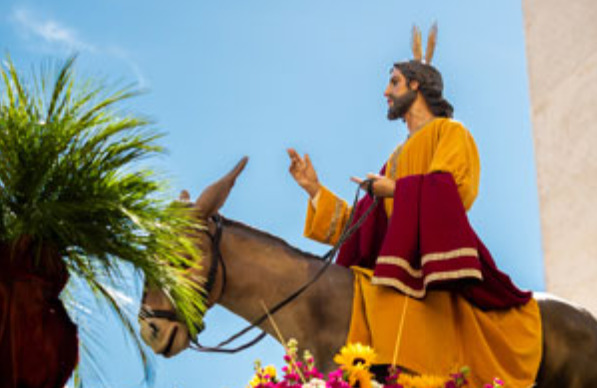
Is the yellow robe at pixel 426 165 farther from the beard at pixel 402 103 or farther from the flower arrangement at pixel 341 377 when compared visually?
the flower arrangement at pixel 341 377

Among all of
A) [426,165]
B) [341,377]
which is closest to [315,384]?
[341,377]

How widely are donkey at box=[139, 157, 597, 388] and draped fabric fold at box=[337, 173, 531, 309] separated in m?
0.20

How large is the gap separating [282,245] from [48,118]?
229cm

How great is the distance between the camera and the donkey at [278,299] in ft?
12.5

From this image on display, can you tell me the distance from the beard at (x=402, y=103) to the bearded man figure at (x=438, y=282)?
18 centimetres

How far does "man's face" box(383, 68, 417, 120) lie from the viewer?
466 centimetres

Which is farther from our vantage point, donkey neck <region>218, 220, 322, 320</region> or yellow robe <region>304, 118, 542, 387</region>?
donkey neck <region>218, 220, 322, 320</region>

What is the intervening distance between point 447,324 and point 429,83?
1.20 meters

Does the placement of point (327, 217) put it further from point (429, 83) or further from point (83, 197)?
point (83, 197)

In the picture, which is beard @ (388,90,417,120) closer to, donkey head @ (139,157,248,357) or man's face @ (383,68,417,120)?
man's face @ (383,68,417,120)

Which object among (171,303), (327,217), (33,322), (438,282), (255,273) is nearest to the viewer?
(33,322)

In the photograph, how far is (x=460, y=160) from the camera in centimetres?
424

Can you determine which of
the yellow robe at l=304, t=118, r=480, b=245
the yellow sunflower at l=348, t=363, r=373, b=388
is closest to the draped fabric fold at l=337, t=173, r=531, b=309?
the yellow robe at l=304, t=118, r=480, b=245

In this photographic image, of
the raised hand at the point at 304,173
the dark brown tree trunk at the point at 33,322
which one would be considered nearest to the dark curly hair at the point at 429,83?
the raised hand at the point at 304,173
